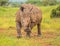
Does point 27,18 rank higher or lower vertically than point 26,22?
higher

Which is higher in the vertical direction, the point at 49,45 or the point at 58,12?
the point at 49,45

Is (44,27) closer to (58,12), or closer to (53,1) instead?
(58,12)

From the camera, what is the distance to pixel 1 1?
182 feet

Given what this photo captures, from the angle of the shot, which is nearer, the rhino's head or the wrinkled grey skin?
the rhino's head

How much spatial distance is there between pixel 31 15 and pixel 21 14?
1.68 feet

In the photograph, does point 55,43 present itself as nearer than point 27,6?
Yes

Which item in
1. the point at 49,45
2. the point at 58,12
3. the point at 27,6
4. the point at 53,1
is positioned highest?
the point at 27,6

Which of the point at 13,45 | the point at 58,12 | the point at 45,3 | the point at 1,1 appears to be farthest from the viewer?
the point at 45,3

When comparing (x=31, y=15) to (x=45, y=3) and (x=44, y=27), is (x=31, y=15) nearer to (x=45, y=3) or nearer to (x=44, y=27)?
(x=44, y=27)

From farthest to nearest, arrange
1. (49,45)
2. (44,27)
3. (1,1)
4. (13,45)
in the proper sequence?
1. (1,1)
2. (44,27)
3. (49,45)
4. (13,45)

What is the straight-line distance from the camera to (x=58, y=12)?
27859 millimetres

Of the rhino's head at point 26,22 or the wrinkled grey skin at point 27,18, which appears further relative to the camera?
the wrinkled grey skin at point 27,18

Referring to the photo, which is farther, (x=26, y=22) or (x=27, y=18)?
(x=27, y=18)

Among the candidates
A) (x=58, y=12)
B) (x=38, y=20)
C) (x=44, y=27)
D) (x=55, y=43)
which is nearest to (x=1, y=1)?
(x=58, y=12)
